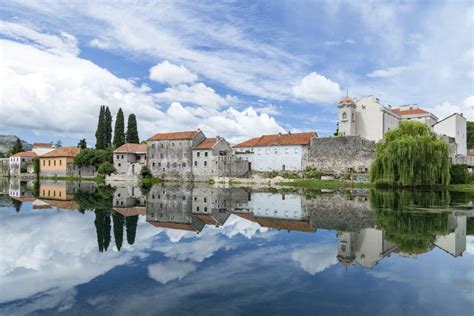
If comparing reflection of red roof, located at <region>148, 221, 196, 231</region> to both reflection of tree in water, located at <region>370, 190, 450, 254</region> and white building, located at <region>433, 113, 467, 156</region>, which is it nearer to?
reflection of tree in water, located at <region>370, 190, 450, 254</region>

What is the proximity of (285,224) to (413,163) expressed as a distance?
62.7 ft

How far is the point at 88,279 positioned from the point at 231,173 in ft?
143

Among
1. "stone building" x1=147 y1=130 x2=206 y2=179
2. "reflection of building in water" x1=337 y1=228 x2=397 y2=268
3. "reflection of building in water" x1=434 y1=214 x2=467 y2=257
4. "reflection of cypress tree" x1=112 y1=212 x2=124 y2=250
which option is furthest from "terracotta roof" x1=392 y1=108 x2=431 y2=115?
"reflection of cypress tree" x1=112 y1=212 x2=124 y2=250

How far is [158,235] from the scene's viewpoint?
12.2 metres

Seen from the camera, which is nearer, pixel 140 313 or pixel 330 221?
pixel 140 313

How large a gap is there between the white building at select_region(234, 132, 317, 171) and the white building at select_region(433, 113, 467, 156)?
16792 millimetres

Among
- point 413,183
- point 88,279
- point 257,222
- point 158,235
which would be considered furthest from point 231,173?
point 88,279

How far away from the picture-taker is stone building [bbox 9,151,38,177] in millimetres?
76938

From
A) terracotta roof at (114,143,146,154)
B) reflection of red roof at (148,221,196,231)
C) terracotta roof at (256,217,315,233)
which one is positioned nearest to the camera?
terracotta roof at (256,217,315,233)

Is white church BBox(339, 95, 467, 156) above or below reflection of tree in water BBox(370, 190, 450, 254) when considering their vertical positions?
above

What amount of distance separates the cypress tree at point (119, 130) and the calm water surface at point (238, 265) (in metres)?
52.5

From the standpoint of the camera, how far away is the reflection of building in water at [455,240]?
10.1 m

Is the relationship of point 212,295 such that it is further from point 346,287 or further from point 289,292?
point 346,287

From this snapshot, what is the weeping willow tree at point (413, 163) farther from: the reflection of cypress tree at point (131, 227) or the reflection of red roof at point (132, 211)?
the reflection of cypress tree at point (131, 227)
